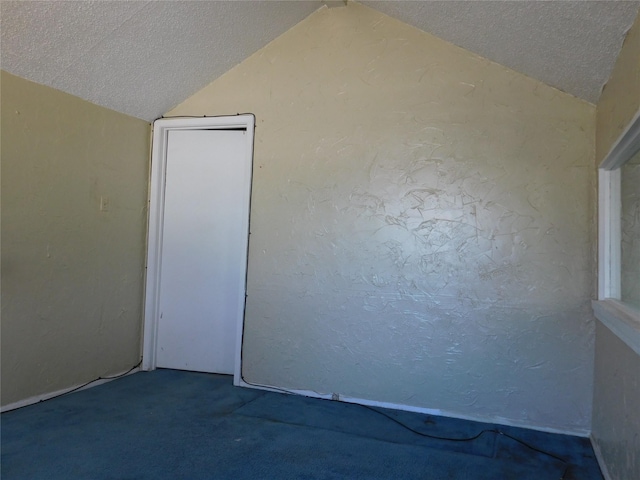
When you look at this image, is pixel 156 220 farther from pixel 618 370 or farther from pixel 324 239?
pixel 618 370

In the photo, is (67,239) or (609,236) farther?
(67,239)

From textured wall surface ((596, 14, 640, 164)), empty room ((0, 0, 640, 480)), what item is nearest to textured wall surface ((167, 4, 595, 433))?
empty room ((0, 0, 640, 480))

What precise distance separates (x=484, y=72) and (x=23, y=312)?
10.3 feet

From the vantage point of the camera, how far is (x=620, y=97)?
1991 millimetres

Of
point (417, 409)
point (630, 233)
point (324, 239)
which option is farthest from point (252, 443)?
point (630, 233)

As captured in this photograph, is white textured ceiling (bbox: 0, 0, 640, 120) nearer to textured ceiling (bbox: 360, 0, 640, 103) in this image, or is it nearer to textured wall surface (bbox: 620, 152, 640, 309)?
textured ceiling (bbox: 360, 0, 640, 103)

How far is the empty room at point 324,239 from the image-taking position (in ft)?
7.33

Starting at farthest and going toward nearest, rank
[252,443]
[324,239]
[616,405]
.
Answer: [324,239], [252,443], [616,405]

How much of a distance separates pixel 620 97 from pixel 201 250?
114 inches

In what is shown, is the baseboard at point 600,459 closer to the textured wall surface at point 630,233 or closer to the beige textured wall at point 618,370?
the beige textured wall at point 618,370

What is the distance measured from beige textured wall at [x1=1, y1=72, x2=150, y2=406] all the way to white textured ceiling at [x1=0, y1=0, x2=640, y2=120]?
0.21 meters

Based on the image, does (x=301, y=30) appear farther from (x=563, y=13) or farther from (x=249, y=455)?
(x=249, y=455)

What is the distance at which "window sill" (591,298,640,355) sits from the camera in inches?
64.9

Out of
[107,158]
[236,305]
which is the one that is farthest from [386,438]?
[107,158]
